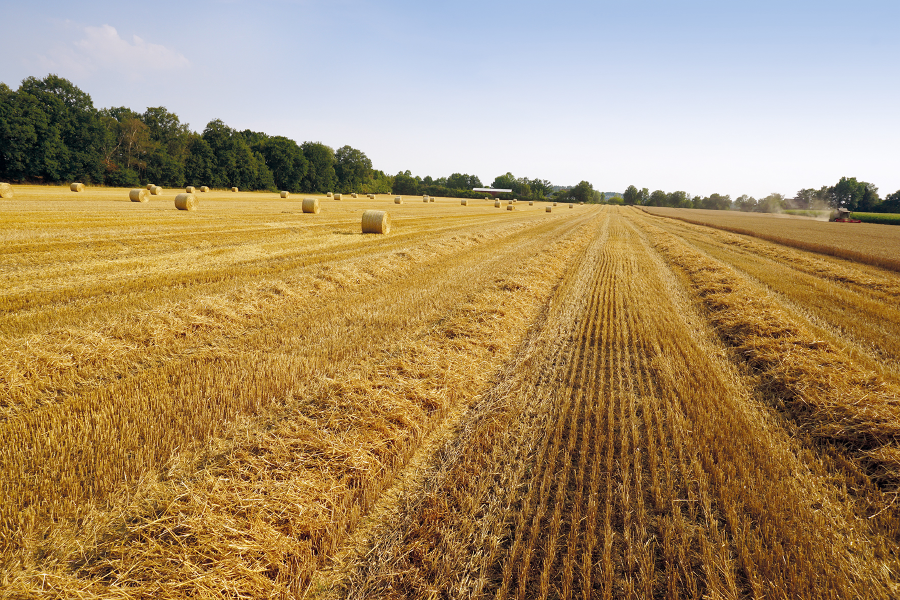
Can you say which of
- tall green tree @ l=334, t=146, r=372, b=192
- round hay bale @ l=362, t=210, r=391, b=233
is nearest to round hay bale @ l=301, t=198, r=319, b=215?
round hay bale @ l=362, t=210, r=391, b=233

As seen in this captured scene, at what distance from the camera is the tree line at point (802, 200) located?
Result: 101125 millimetres

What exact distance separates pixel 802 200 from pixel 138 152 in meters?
217

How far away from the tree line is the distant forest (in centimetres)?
13628

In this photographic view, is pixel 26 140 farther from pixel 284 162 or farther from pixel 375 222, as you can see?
pixel 375 222

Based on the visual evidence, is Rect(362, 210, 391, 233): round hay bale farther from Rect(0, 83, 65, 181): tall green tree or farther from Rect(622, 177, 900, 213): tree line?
Rect(622, 177, 900, 213): tree line

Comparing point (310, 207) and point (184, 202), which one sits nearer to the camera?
point (184, 202)

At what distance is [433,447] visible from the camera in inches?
162

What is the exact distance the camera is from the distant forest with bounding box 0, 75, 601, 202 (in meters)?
51.3

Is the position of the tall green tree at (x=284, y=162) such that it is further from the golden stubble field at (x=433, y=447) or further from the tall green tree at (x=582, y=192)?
the tall green tree at (x=582, y=192)

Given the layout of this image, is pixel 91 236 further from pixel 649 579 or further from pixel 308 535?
pixel 649 579

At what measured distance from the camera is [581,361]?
6383mm

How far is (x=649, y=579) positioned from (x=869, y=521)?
225cm

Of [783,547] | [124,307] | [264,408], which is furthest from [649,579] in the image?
[124,307]

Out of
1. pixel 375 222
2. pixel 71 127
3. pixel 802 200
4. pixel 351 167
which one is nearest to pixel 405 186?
pixel 351 167
